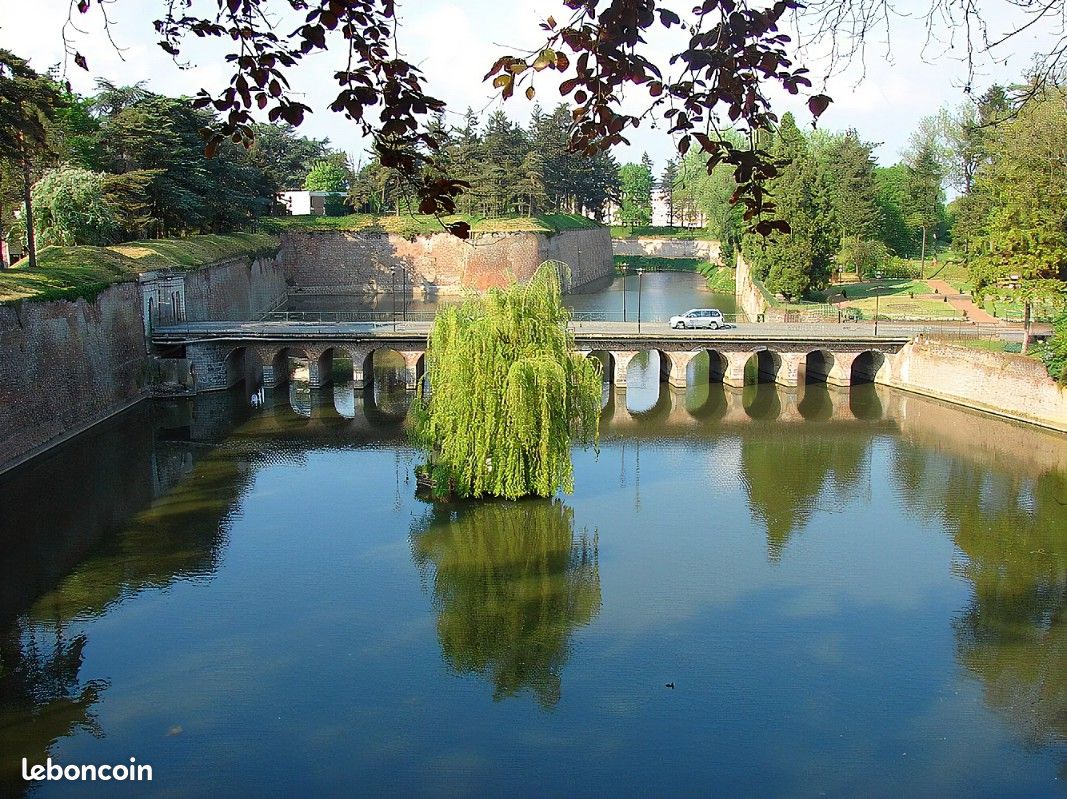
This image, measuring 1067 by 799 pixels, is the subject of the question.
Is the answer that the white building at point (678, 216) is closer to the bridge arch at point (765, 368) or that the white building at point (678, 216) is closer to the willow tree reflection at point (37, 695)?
the bridge arch at point (765, 368)

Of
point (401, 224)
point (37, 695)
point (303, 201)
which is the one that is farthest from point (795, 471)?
point (303, 201)

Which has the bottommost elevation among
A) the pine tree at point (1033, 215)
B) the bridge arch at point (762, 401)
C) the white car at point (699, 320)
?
the bridge arch at point (762, 401)

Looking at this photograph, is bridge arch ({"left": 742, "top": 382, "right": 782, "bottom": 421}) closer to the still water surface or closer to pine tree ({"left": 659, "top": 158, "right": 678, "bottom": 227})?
the still water surface

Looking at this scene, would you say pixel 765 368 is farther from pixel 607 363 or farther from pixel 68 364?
pixel 68 364

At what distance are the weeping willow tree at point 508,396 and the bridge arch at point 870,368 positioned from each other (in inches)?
669

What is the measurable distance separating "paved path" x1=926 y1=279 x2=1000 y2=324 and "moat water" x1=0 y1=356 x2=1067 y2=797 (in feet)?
43.6

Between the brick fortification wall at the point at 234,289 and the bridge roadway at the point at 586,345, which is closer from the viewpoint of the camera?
the bridge roadway at the point at 586,345

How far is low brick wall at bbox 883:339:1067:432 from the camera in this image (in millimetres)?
26984

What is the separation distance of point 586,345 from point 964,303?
1810cm

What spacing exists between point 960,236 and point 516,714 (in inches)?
1517

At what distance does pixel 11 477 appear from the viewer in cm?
2119

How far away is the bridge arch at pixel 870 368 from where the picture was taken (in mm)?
34000

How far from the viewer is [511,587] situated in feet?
53.2

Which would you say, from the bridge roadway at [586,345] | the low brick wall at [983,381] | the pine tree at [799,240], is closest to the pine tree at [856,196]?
the pine tree at [799,240]
